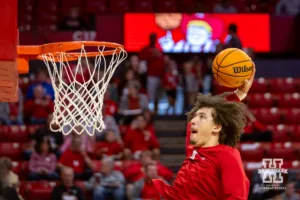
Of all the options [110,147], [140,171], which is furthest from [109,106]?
[140,171]

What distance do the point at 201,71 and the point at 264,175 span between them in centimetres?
443

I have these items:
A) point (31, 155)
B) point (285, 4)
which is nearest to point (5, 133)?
point (31, 155)

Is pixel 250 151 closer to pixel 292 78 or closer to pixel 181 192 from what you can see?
pixel 292 78

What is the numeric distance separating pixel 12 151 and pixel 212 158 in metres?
6.12

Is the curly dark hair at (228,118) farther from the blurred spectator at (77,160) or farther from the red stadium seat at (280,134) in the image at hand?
the red stadium seat at (280,134)

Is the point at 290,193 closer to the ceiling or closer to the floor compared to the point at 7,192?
closer to the floor

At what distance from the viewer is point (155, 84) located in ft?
40.6

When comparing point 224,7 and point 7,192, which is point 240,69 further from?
point 224,7

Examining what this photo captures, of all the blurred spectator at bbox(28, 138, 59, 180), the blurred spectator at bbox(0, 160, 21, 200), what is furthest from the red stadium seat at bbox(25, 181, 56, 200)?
the blurred spectator at bbox(0, 160, 21, 200)

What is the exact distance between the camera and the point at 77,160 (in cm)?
988

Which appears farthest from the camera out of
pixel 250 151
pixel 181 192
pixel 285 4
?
pixel 285 4

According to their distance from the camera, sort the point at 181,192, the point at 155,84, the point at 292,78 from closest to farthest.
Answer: the point at 181,192 → the point at 155,84 → the point at 292,78

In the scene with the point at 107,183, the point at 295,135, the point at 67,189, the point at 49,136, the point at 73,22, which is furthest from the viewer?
the point at 73,22

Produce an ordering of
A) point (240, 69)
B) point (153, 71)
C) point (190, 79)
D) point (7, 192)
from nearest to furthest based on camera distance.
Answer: point (240, 69), point (7, 192), point (153, 71), point (190, 79)
